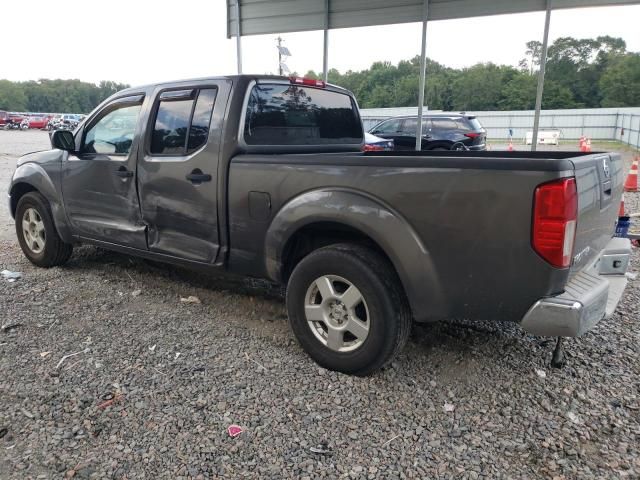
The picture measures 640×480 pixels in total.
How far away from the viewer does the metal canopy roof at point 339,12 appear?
942 centimetres

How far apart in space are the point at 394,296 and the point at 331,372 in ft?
2.25

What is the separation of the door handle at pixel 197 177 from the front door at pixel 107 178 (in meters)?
0.73

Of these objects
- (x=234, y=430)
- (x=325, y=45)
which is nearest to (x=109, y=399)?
(x=234, y=430)

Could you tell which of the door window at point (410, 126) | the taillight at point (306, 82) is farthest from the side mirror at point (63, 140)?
the door window at point (410, 126)

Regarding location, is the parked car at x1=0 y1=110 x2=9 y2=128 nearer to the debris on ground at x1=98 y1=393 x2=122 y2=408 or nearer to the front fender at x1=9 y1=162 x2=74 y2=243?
the front fender at x1=9 y1=162 x2=74 y2=243

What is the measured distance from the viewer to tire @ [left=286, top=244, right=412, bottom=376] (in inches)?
112

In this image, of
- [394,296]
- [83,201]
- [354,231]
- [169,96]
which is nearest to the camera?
[394,296]

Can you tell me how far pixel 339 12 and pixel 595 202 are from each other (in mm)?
8995

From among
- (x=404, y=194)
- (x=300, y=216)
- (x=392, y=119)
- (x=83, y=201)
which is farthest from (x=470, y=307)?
(x=392, y=119)

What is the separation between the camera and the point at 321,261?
9.93 ft

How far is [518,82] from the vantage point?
2468 inches

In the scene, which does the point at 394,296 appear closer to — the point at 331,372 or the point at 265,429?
the point at 331,372

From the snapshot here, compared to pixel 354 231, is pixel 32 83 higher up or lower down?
higher up

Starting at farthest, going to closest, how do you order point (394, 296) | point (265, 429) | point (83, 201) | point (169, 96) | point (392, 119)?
point (392, 119)
point (83, 201)
point (169, 96)
point (394, 296)
point (265, 429)
